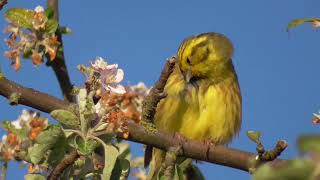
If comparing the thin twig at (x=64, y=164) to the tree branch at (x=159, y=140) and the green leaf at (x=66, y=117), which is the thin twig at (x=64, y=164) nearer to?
the green leaf at (x=66, y=117)

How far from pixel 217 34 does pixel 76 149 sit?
416 centimetres

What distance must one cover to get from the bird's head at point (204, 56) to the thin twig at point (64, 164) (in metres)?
3.09

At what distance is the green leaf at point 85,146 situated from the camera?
172 centimetres

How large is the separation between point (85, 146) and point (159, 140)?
27.6 inches

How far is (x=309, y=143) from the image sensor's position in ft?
1.38

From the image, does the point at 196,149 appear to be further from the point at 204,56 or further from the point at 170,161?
the point at 204,56

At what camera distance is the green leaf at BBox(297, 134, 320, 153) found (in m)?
0.42

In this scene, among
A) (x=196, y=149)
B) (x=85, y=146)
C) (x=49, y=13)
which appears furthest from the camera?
(x=196, y=149)

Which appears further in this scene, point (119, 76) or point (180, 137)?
point (180, 137)

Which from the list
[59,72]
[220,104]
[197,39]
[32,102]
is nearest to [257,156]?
[32,102]

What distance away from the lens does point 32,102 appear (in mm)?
2064

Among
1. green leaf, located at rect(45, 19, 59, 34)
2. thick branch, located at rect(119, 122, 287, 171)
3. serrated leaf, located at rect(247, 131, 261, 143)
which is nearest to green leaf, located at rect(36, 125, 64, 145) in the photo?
thick branch, located at rect(119, 122, 287, 171)

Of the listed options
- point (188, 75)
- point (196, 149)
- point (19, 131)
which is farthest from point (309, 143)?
point (188, 75)

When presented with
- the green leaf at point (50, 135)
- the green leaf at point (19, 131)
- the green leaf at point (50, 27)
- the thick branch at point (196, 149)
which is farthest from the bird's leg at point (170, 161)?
the green leaf at point (50, 27)
